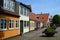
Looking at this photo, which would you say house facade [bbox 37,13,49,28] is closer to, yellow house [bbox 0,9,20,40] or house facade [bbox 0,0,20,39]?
yellow house [bbox 0,9,20,40]

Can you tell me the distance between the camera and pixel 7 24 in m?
26.7

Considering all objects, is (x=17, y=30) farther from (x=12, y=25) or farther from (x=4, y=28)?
(x=4, y=28)

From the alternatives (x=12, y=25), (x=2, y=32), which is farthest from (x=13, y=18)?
(x=2, y=32)

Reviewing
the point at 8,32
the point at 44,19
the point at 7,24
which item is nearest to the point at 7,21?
the point at 7,24

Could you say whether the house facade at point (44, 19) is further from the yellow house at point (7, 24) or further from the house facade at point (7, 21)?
the house facade at point (7, 21)

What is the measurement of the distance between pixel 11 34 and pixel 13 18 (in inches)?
104

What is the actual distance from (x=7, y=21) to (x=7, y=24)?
0.42m

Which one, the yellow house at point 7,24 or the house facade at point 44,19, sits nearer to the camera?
the yellow house at point 7,24

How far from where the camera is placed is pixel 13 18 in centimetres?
2959

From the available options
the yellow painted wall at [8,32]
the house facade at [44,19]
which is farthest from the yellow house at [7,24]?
the house facade at [44,19]

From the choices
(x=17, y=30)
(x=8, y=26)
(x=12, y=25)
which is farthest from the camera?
(x=17, y=30)

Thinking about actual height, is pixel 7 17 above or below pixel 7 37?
above

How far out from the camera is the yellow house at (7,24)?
2503 cm

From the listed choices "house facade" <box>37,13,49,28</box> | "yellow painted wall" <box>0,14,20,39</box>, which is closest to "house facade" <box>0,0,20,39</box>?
"yellow painted wall" <box>0,14,20,39</box>
